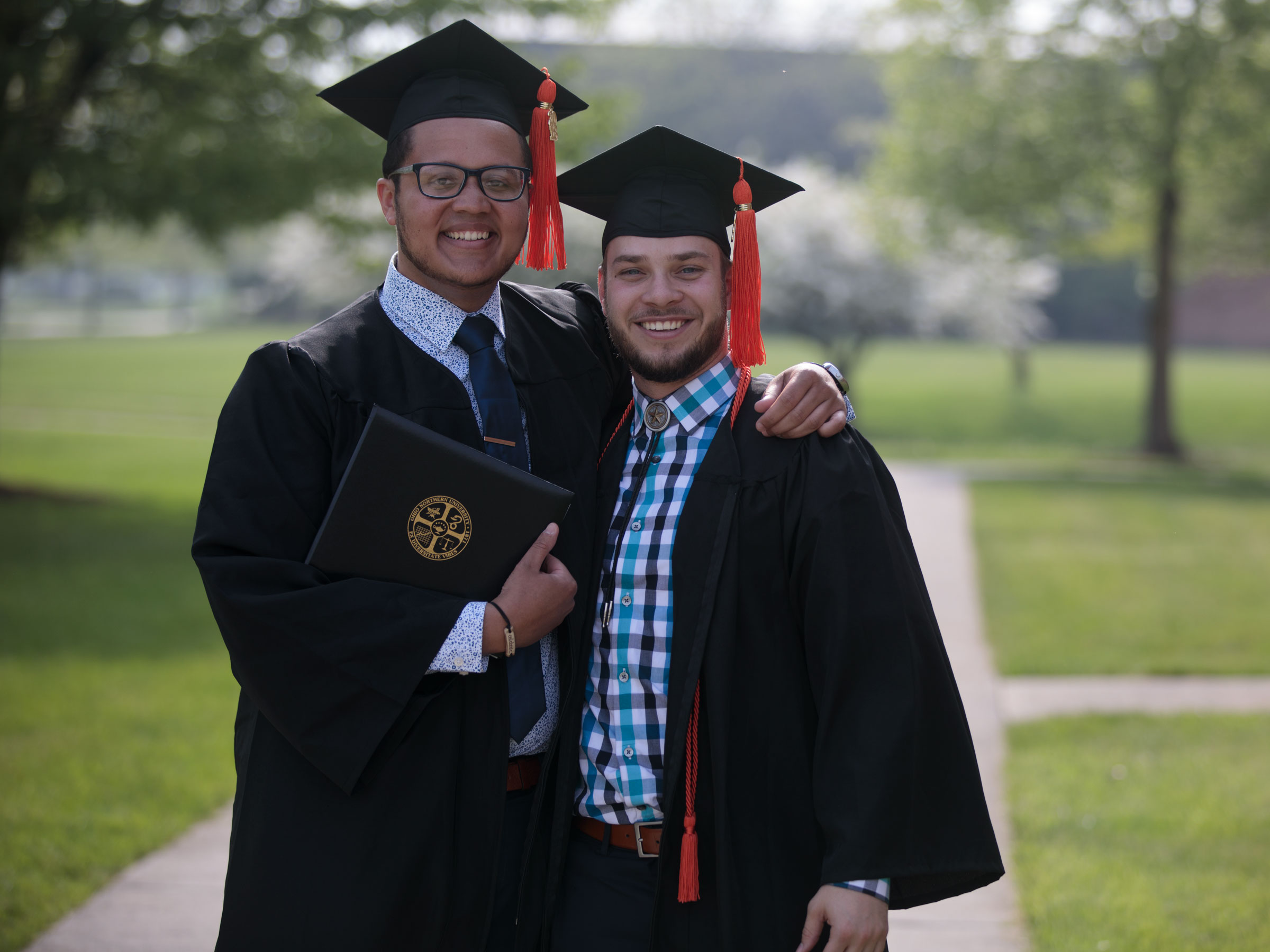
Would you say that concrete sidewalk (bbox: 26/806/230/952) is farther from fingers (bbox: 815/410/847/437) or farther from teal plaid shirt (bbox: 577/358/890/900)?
fingers (bbox: 815/410/847/437)

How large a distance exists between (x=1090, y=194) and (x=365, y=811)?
17619 mm

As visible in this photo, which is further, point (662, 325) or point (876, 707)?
point (662, 325)

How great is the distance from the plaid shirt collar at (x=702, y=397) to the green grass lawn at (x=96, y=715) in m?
2.78

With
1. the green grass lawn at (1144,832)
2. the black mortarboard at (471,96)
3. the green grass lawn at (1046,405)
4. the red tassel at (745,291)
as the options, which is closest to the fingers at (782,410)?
the red tassel at (745,291)

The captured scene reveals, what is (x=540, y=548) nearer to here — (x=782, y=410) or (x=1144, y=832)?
(x=782, y=410)

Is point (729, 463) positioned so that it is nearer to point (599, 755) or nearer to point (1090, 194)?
point (599, 755)

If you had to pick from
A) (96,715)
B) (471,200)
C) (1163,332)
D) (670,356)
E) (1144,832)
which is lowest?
(1144,832)

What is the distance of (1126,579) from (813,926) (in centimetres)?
831

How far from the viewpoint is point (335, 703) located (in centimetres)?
210

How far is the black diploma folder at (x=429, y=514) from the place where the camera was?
2.07 m

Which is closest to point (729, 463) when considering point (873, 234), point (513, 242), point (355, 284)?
point (513, 242)

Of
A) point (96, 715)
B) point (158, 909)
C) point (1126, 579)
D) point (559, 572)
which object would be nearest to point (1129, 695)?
point (1126, 579)

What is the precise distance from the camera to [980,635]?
7770mm

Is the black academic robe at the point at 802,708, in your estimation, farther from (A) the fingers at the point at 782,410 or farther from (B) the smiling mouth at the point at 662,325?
(B) the smiling mouth at the point at 662,325
